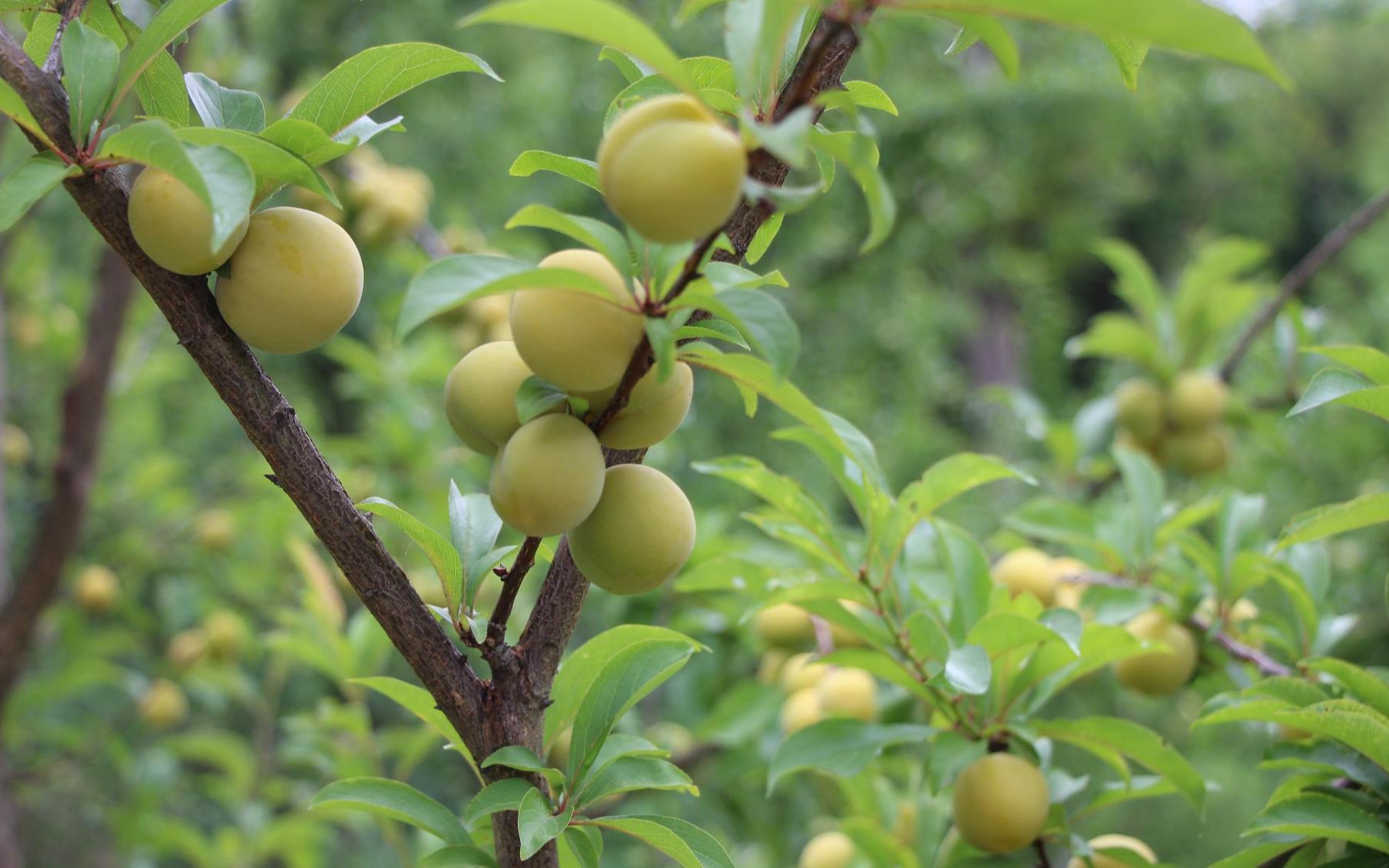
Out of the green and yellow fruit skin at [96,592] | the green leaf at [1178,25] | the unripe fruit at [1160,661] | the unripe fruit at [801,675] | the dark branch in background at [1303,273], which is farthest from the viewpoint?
the green and yellow fruit skin at [96,592]

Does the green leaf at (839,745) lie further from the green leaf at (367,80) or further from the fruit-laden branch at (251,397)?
the green leaf at (367,80)

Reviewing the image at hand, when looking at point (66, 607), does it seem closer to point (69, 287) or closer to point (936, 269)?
point (69, 287)

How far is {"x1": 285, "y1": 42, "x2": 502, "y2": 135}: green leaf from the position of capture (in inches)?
17.4

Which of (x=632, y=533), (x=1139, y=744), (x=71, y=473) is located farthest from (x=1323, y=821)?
(x=71, y=473)

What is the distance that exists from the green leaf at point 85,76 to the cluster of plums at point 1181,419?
48.7 inches

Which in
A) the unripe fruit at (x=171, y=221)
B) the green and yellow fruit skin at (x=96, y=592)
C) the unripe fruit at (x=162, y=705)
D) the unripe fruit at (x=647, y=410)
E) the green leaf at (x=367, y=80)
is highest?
the green leaf at (x=367, y=80)

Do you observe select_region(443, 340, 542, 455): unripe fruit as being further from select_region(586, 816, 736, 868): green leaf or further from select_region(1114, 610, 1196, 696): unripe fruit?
select_region(1114, 610, 1196, 696): unripe fruit

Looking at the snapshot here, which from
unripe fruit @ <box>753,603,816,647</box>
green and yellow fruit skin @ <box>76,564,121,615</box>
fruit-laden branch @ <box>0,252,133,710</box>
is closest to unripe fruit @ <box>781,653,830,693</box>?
unripe fruit @ <box>753,603,816,647</box>

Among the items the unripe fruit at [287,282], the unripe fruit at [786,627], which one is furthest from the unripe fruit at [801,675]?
the unripe fruit at [287,282]

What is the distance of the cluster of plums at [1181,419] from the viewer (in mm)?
1338

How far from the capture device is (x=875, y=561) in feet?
Result: 2.28

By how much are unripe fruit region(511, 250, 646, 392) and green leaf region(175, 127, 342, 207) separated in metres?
0.08

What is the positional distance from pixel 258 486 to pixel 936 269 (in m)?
1.74

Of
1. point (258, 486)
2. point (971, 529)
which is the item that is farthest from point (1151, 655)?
point (258, 486)
